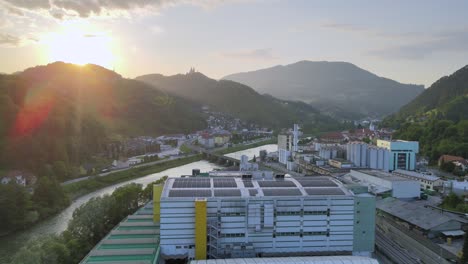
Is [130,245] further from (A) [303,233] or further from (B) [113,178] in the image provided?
(B) [113,178]

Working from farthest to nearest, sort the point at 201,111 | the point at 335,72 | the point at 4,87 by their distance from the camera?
the point at 335,72 → the point at 201,111 → the point at 4,87

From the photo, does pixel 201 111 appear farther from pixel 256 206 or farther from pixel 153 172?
pixel 256 206

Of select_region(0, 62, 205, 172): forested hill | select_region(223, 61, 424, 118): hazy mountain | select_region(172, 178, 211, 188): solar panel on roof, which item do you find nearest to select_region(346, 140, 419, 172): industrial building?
select_region(172, 178, 211, 188): solar panel on roof

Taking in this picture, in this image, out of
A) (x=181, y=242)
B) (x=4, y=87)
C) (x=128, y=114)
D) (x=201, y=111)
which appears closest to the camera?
(x=181, y=242)

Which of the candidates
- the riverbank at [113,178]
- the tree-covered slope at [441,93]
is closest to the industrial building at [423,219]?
the riverbank at [113,178]

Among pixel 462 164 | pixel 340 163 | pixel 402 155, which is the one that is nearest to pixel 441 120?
pixel 462 164

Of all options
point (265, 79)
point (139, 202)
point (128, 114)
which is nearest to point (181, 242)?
point (139, 202)

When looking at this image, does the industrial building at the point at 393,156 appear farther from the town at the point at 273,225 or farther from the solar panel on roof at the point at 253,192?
the solar panel on roof at the point at 253,192
